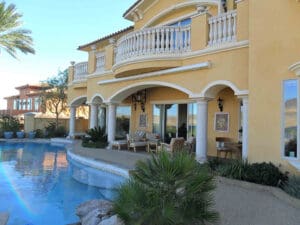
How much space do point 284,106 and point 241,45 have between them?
293cm

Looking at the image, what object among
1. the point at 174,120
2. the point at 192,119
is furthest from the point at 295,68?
the point at 174,120

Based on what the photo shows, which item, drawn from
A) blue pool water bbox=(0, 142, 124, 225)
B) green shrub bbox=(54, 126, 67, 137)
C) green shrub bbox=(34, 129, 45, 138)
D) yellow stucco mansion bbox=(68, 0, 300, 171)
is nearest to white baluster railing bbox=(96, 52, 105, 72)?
yellow stucco mansion bbox=(68, 0, 300, 171)

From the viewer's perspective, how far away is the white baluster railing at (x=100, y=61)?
1828 cm

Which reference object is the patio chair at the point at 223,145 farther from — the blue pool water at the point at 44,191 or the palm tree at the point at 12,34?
the palm tree at the point at 12,34

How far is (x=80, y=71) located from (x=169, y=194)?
18.7 metres

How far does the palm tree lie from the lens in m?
21.2

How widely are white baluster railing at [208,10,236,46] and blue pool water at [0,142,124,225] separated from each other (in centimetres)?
631

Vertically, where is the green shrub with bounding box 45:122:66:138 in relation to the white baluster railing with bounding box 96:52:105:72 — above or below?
below

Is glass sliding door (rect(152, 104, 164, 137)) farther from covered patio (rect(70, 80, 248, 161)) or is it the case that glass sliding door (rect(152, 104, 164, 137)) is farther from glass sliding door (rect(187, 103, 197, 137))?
glass sliding door (rect(187, 103, 197, 137))

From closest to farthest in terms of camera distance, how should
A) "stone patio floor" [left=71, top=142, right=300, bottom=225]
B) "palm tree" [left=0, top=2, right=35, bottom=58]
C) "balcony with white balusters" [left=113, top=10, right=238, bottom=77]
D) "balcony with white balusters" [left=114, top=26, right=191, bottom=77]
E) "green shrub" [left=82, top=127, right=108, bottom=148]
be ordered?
"stone patio floor" [left=71, top=142, right=300, bottom=225] → "balcony with white balusters" [left=113, top=10, right=238, bottom=77] → "balcony with white balusters" [left=114, top=26, right=191, bottom=77] → "green shrub" [left=82, top=127, right=108, bottom=148] → "palm tree" [left=0, top=2, right=35, bottom=58]

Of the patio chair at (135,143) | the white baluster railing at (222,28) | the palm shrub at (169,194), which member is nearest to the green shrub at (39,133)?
the patio chair at (135,143)

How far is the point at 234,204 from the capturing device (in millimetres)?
6785

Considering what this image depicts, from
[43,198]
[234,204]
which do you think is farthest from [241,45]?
[43,198]

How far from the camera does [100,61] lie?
60.8 ft
